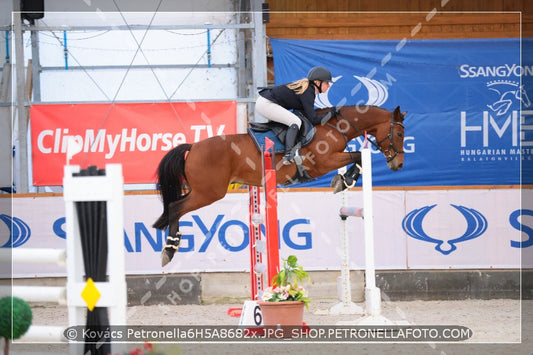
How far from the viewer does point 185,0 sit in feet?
32.1

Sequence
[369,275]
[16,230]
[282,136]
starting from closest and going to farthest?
[369,275] < [282,136] < [16,230]

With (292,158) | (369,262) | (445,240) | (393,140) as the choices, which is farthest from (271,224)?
(445,240)

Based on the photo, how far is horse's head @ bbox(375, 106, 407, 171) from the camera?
5.61 m

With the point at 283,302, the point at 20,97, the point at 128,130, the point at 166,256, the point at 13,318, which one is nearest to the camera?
the point at 13,318

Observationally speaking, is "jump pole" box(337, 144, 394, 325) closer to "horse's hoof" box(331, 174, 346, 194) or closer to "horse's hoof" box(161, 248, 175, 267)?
"horse's hoof" box(331, 174, 346, 194)

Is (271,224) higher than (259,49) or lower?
lower

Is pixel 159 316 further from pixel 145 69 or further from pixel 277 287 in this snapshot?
pixel 145 69

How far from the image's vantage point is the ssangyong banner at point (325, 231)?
6516 millimetres

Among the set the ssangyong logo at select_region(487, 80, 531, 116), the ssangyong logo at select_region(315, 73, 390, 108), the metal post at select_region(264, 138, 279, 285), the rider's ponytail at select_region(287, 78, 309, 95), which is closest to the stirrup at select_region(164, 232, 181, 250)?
the metal post at select_region(264, 138, 279, 285)

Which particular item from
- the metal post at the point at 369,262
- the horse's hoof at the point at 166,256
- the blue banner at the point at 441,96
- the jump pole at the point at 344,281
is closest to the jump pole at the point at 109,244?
the metal post at the point at 369,262

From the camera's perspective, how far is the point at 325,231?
21.5 ft

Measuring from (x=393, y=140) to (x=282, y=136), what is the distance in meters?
0.88

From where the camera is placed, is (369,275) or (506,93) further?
(506,93)

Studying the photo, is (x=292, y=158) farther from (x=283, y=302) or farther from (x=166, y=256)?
(x=283, y=302)
